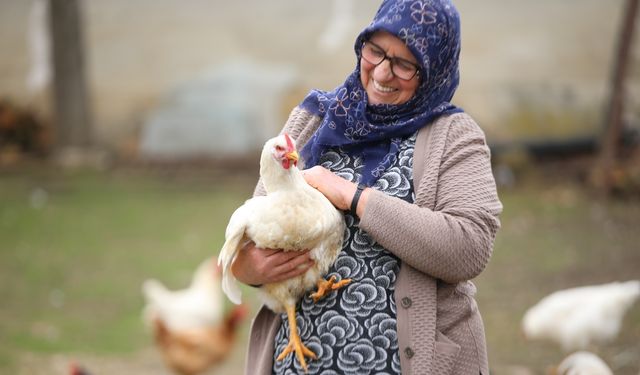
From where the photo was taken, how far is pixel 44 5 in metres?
12.2

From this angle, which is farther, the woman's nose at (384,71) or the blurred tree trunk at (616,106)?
the blurred tree trunk at (616,106)

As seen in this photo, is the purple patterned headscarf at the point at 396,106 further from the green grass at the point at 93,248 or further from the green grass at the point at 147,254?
the green grass at the point at 93,248

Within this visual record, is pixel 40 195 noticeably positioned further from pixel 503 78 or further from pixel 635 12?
pixel 635 12

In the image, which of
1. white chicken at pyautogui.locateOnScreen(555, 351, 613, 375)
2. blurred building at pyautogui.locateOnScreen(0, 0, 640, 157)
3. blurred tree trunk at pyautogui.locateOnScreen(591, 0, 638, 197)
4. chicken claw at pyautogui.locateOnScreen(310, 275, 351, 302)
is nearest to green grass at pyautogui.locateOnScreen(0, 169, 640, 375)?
blurred tree trunk at pyautogui.locateOnScreen(591, 0, 638, 197)

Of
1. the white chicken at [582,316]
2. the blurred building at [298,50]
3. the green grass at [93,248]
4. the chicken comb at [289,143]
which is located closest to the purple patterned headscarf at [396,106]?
the chicken comb at [289,143]

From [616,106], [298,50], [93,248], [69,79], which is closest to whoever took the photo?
Answer: [93,248]

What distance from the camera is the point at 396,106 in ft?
6.95

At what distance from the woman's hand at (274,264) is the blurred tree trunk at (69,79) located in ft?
31.9

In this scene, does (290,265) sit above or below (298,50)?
below

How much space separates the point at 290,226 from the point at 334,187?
0.17 meters

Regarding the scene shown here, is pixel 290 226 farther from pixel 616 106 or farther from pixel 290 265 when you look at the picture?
pixel 616 106

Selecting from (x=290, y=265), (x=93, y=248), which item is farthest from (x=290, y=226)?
(x=93, y=248)

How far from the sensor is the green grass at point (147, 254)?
223 inches

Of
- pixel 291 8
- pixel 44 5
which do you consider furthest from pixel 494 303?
pixel 44 5
